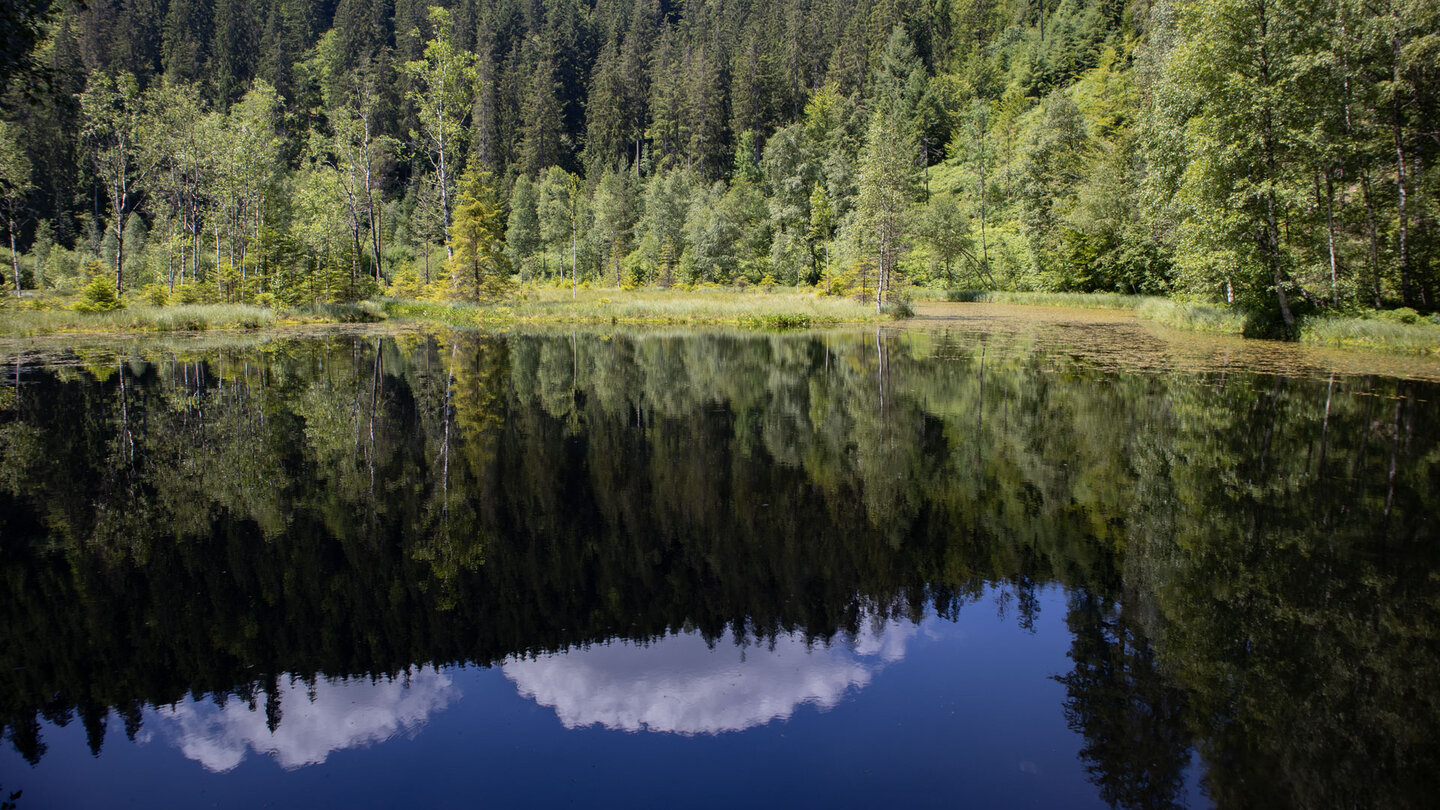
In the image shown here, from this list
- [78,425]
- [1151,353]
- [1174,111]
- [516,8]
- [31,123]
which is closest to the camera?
[78,425]

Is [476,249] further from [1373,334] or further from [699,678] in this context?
[699,678]

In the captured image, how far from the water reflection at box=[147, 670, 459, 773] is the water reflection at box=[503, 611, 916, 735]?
0.63 metres

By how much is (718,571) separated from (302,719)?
312 centimetres

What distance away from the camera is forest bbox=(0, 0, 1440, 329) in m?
23.1

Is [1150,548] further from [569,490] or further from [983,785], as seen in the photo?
[569,490]

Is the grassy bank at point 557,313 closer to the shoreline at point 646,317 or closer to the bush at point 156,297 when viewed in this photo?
the shoreline at point 646,317

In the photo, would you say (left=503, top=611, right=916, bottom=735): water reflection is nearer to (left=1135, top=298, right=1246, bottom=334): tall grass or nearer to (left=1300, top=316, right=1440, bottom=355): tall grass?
(left=1300, top=316, right=1440, bottom=355): tall grass

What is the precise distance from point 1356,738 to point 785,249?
2272 inches

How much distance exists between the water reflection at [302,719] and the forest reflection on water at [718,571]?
2 cm

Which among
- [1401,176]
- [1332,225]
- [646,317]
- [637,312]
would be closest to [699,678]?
[1401,176]

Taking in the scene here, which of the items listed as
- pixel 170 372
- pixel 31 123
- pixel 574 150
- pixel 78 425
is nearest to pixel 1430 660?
pixel 78 425

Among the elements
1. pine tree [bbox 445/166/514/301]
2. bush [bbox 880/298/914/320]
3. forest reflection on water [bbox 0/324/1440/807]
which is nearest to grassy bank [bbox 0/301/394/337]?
pine tree [bbox 445/166/514/301]

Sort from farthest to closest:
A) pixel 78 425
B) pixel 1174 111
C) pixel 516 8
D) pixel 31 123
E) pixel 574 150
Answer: pixel 516 8
pixel 574 150
pixel 31 123
pixel 1174 111
pixel 78 425

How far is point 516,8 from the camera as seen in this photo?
11288cm
